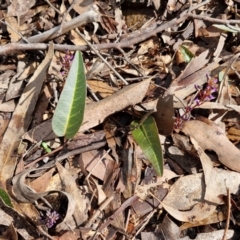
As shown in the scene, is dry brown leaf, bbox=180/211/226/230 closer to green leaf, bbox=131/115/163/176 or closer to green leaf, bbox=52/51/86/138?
green leaf, bbox=131/115/163/176

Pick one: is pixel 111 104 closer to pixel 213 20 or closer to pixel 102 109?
pixel 102 109

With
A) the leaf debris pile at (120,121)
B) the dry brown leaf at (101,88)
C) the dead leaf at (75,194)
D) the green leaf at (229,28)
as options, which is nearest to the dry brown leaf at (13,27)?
the leaf debris pile at (120,121)

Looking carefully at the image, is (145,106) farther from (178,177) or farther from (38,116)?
(38,116)

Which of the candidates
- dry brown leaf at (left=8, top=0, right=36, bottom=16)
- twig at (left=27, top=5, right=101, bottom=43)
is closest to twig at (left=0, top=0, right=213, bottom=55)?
twig at (left=27, top=5, right=101, bottom=43)

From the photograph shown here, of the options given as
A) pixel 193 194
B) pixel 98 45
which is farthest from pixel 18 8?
pixel 193 194

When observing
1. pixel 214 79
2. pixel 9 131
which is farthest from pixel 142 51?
pixel 9 131

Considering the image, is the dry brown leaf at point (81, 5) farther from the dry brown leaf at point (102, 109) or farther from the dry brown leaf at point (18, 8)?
the dry brown leaf at point (102, 109)
